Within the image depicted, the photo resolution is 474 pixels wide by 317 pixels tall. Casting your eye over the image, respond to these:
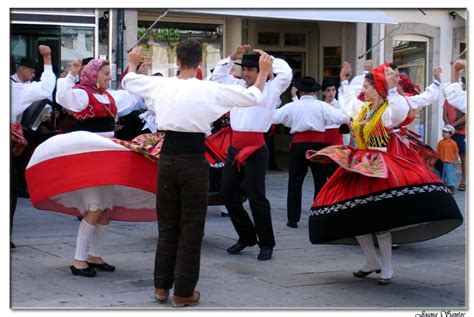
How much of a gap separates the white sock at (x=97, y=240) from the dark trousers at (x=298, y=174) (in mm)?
3091

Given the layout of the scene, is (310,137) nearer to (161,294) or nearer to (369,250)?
(369,250)

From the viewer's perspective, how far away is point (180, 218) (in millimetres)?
5980

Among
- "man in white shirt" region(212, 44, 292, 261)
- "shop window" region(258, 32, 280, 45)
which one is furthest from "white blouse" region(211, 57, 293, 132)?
"shop window" region(258, 32, 280, 45)

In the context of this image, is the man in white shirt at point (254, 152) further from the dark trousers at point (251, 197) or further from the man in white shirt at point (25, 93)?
the man in white shirt at point (25, 93)

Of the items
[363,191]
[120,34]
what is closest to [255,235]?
[363,191]

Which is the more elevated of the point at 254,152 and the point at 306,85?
the point at 306,85

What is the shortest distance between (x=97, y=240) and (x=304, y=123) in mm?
3452

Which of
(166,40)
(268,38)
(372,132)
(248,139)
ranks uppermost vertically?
(268,38)

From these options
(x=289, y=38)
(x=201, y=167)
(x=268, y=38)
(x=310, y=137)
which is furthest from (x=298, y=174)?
(x=289, y=38)

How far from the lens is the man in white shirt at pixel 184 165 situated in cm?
585

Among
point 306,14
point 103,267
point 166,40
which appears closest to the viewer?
point 103,267

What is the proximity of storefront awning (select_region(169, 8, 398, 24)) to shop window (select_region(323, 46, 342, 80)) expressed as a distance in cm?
266

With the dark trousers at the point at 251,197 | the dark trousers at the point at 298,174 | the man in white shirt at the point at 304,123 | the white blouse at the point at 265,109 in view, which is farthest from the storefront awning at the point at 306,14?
the dark trousers at the point at 251,197

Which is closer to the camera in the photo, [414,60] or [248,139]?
[248,139]
